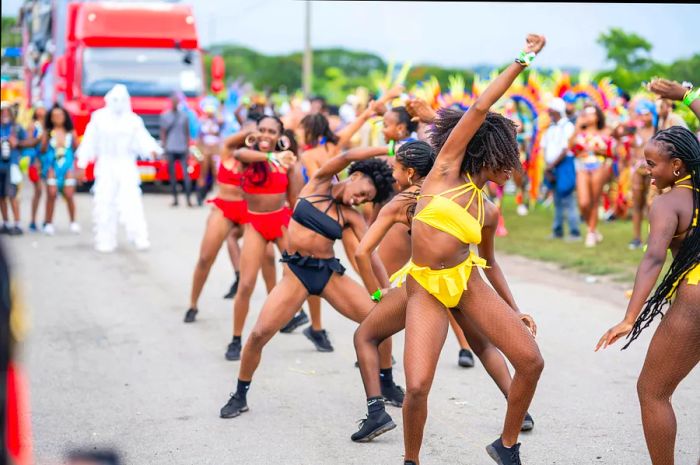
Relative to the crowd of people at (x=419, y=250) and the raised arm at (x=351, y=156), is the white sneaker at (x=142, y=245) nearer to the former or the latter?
the crowd of people at (x=419, y=250)

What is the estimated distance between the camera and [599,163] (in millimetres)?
13984

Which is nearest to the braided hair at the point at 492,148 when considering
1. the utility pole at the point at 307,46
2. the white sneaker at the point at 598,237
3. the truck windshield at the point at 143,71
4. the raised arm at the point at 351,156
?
the raised arm at the point at 351,156

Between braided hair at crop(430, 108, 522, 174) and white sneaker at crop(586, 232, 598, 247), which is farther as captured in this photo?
white sneaker at crop(586, 232, 598, 247)

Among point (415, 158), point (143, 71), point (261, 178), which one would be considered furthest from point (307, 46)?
point (415, 158)

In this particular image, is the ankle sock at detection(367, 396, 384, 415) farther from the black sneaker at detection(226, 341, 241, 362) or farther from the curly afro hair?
the black sneaker at detection(226, 341, 241, 362)

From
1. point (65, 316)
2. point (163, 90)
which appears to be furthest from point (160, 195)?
point (65, 316)

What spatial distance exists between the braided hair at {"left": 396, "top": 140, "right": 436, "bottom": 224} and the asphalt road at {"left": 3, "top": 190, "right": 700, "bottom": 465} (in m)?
1.35

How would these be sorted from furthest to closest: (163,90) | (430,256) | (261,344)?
(163,90)
(261,344)
(430,256)

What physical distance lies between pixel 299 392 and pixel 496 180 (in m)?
2.48

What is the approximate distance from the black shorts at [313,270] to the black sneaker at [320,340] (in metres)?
1.83

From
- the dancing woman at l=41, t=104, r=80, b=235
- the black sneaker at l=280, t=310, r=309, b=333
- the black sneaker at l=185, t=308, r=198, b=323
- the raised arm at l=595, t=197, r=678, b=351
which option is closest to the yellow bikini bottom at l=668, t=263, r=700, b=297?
the raised arm at l=595, t=197, r=678, b=351

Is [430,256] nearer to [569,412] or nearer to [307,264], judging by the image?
[307,264]

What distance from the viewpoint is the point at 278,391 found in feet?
22.7

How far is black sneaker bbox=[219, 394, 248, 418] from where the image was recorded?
623cm
